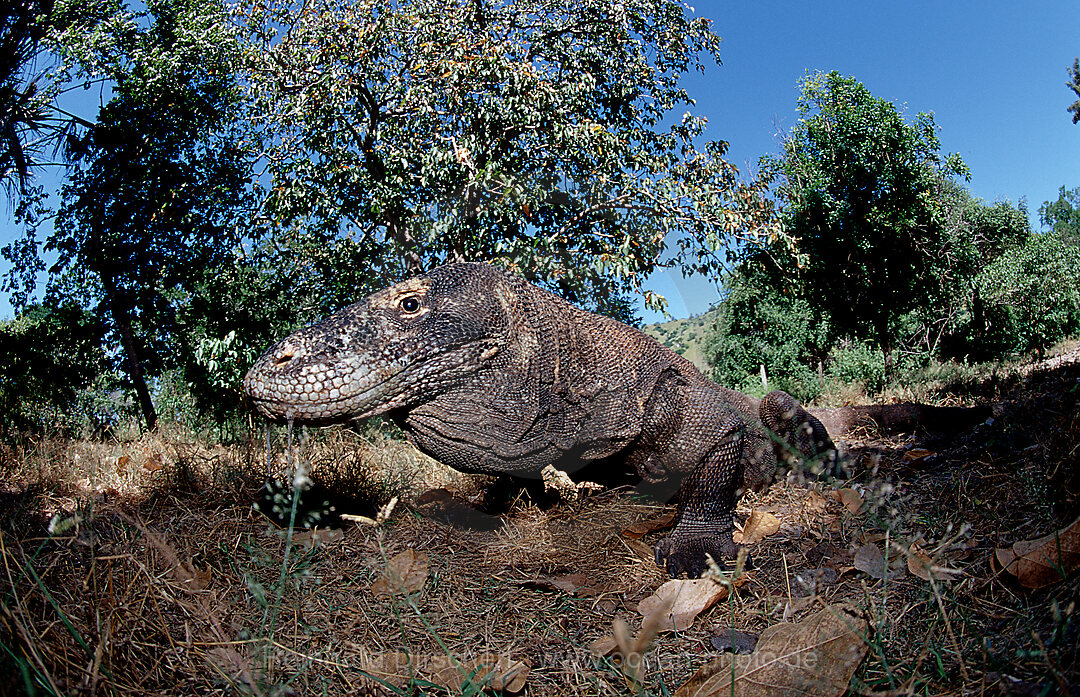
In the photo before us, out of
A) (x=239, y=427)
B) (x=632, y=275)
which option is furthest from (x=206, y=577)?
(x=632, y=275)

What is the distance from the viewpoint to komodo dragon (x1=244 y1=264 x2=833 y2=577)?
228 cm

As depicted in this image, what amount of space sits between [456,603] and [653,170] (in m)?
9.14

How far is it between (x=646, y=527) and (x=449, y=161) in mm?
6981

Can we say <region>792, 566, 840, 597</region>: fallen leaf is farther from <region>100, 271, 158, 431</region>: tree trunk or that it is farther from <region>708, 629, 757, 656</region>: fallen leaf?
<region>100, 271, 158, 431</region>: tree trunk

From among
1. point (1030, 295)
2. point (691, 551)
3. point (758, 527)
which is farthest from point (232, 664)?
point (1030, 295)

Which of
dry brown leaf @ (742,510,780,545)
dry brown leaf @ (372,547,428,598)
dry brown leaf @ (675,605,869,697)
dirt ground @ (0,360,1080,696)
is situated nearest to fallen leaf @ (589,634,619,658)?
dirt ground @ (0,360,1080,696)

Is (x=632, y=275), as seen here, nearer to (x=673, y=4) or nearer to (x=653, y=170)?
(x=653, y=170)

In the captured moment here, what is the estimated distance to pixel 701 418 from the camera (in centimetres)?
288

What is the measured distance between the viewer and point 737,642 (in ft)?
6.06

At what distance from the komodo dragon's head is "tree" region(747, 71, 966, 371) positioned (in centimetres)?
1644

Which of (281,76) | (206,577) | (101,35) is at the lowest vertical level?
(206,577)

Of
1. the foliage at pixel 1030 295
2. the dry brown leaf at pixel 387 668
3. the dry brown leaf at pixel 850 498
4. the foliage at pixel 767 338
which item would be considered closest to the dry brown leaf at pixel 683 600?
the dry brown leaf at pixel 387 668

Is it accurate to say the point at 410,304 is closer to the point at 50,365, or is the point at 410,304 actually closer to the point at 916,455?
the point at 916,455

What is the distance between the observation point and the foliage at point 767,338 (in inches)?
715
